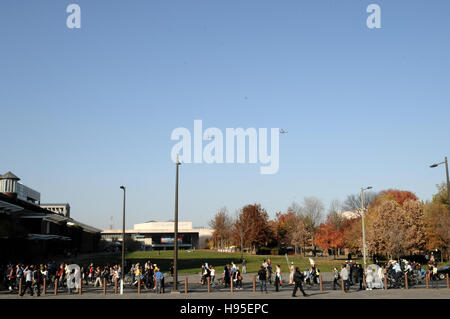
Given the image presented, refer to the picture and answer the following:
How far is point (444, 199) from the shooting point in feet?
220

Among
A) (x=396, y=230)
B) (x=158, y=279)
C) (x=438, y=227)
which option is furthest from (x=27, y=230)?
(x=438, y=227)

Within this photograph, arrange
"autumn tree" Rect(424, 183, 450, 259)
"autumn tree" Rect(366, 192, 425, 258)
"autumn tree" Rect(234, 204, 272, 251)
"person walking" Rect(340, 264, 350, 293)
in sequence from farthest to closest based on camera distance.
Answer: "autumn tree" Rect(234, 204, 272, 251), "autumn tree" Rect(424, 183, 450, 259), "autumn tree" Rect(366, 192, 425, 258), "person walking" Rect(340, 264, 350, 293)

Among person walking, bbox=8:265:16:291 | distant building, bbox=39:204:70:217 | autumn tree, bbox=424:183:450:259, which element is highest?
distant building, bbox=39:204:70:217

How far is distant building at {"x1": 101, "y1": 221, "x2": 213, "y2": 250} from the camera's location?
162625mm

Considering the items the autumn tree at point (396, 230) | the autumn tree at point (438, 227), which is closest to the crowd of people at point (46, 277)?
the autumn tree at point (396, 230)

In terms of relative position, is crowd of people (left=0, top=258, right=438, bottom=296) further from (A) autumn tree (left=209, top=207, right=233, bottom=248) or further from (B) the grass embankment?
(A) autumn tree (left=209, top=207, right=233, bottom=248)

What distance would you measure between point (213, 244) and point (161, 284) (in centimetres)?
11574

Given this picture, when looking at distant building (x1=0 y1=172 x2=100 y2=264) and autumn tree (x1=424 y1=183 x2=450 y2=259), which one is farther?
autumn tree (x1=424 y1=183 x2=450 y2=259)

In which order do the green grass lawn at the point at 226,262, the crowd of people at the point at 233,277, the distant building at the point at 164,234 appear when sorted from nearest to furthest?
the crowd of people at the point at 233,277, the green grass lawn at the point at 226,262, the distant building at the point at 164,234

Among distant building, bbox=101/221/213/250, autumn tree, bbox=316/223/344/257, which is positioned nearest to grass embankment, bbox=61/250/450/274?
autumn tree, bbox=316/223/344/257

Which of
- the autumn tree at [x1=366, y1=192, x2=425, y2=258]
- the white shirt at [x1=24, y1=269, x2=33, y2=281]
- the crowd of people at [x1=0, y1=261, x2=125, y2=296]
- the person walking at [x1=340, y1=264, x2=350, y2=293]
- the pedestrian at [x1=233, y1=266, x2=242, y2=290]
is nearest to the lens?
the person walking at [x1=340, y1=264, x2=350, y2=293]

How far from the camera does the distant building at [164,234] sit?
162625 mm

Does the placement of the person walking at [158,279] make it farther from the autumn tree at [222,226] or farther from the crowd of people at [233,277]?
the autumn tree at [222,226]
